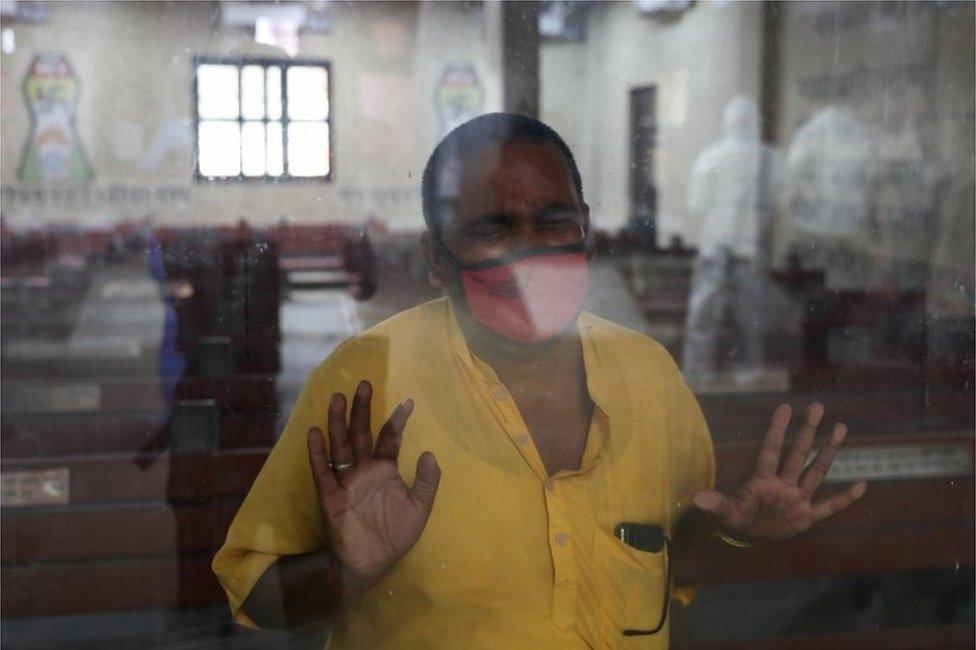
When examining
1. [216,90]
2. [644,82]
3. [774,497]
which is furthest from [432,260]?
[774,497]

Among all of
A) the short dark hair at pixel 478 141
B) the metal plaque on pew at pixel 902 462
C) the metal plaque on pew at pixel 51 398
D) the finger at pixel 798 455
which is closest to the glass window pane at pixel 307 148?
the short dark hair at pixel 478 141

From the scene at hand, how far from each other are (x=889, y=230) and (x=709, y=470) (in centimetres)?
65

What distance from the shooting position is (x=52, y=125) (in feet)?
4.48

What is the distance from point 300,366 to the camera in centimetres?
139

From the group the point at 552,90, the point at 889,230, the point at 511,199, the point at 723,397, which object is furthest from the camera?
the point at 889,230

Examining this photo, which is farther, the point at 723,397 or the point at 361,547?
the point at 723,397

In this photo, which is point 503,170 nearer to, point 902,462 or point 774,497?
point 774,497

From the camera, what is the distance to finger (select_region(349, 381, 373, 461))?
1289mm

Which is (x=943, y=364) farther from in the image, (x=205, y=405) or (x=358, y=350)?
(x=205, y=405)

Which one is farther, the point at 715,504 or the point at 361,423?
the point at 715,504

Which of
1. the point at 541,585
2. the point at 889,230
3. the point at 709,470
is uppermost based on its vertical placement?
the point at 889,230

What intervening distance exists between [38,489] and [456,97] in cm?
74

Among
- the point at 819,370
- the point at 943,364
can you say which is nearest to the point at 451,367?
the point at 819,370

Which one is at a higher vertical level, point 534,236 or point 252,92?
point 252,92
